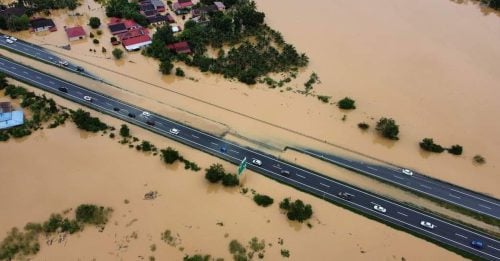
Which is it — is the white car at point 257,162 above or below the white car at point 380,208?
above

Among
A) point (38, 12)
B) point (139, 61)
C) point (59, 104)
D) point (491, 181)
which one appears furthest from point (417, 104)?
point (38, 12)

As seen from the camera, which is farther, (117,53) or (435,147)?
(117,53)

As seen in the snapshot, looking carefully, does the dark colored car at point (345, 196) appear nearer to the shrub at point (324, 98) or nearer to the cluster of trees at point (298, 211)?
the cluster of trees at point (298, 211)

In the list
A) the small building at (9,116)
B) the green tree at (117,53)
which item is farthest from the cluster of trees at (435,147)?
the small building at (9,116)

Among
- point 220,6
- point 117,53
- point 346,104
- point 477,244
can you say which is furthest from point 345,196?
point 220,6

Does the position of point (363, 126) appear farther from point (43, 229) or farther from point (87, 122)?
point (43, 229)

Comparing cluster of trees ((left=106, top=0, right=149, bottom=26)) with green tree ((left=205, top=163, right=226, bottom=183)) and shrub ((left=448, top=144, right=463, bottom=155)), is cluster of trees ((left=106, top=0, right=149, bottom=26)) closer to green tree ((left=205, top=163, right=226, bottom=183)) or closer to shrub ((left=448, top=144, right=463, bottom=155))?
green tree ((left=205, top=163, right=226, bottom=183))
